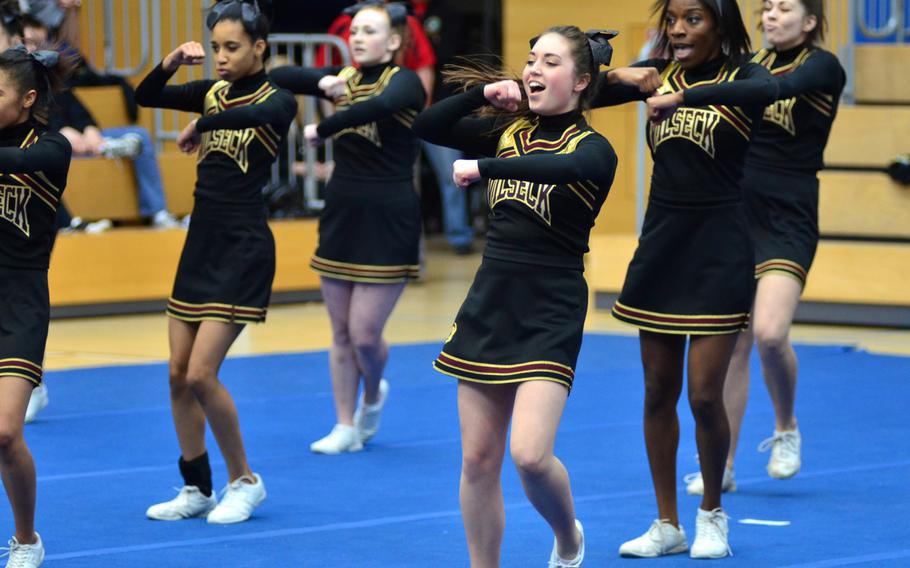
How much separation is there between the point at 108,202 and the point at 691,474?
6.55 m

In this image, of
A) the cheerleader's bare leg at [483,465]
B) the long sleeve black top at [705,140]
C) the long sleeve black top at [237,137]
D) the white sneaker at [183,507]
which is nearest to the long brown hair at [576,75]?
the long sleeve black top at [705,140]

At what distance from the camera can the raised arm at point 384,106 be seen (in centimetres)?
626

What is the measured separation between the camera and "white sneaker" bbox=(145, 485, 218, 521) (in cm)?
559

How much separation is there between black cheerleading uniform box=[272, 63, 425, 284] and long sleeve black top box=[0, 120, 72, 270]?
2.03 metres

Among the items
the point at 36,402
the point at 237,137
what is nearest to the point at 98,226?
the point at 36,402

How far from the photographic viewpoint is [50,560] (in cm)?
501

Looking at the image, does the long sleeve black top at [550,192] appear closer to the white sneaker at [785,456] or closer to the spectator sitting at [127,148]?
the white sneaker at [785,456]

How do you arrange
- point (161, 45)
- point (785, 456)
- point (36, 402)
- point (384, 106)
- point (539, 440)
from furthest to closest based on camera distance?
point (161, 45)
point (36, 402)
point (384, 106)
point (785, 456)
point (539, 440)

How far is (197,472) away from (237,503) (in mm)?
193

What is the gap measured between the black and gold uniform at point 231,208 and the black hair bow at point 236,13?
22cm

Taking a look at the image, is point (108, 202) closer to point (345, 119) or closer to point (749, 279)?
point (345, 119)

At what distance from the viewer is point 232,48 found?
18.5ft

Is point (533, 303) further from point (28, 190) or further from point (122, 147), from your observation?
point (122, 147)

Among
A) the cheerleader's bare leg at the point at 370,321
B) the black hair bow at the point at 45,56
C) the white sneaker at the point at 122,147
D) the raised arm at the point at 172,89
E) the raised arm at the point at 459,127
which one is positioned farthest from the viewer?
the white sneaker at the point at 122,147
